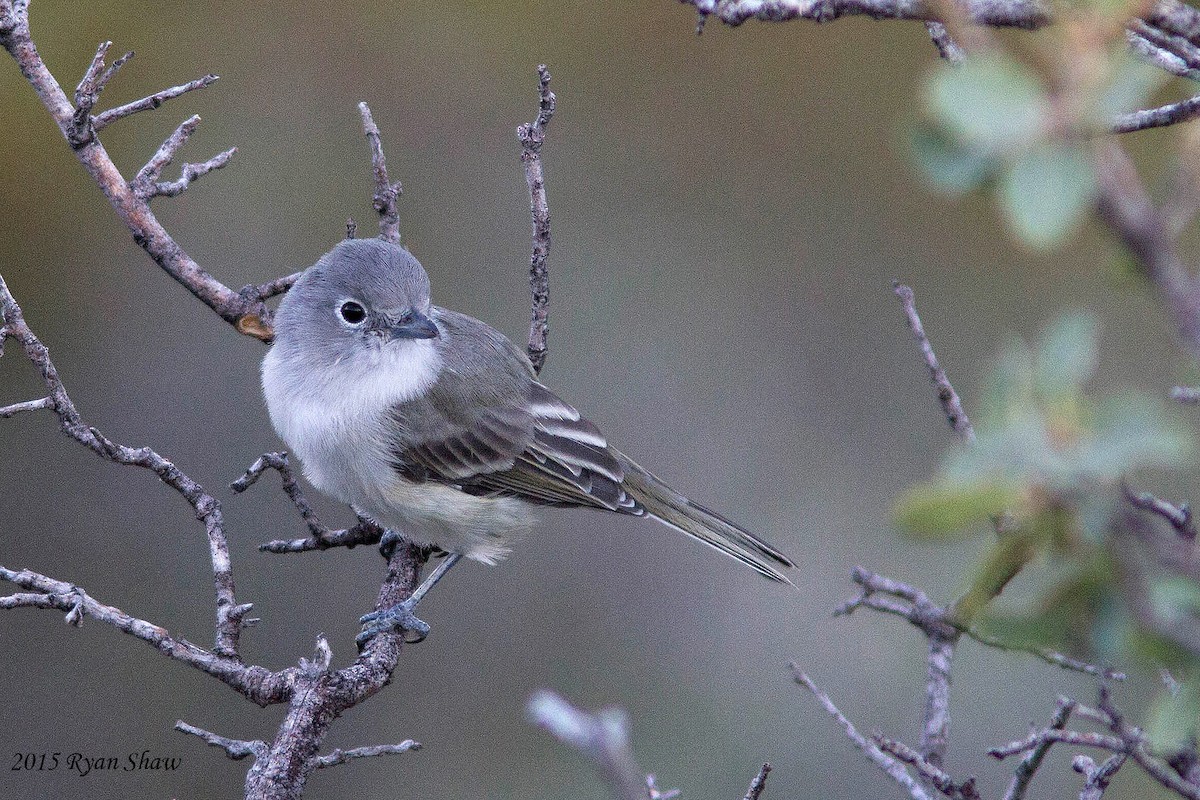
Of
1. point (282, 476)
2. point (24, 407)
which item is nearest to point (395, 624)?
point (282, 476)

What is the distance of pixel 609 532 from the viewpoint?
6.18 meters

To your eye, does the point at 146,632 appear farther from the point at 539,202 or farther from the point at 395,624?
the point at 539,202

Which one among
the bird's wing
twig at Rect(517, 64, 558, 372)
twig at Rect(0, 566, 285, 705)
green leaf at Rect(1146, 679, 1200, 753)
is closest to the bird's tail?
the bird's wing

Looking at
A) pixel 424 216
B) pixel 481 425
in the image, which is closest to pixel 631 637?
pixel 481 425

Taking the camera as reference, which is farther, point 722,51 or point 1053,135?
point 722,51

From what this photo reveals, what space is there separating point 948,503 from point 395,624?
107 inches

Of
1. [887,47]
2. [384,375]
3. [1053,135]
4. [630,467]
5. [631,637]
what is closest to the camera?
[1053,135]

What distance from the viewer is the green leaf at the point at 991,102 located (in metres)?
1.02

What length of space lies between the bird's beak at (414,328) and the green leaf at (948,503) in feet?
9.93

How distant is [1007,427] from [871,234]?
5754mm

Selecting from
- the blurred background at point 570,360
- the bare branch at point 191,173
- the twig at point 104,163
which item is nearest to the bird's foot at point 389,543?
the twig at point 104,163

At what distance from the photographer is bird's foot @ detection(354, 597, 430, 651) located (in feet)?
11.4

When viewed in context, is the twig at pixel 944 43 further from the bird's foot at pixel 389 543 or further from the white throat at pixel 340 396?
the bird's foot at pixel 389 543

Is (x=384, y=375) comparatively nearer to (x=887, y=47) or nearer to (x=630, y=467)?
(x=630, y=467)
